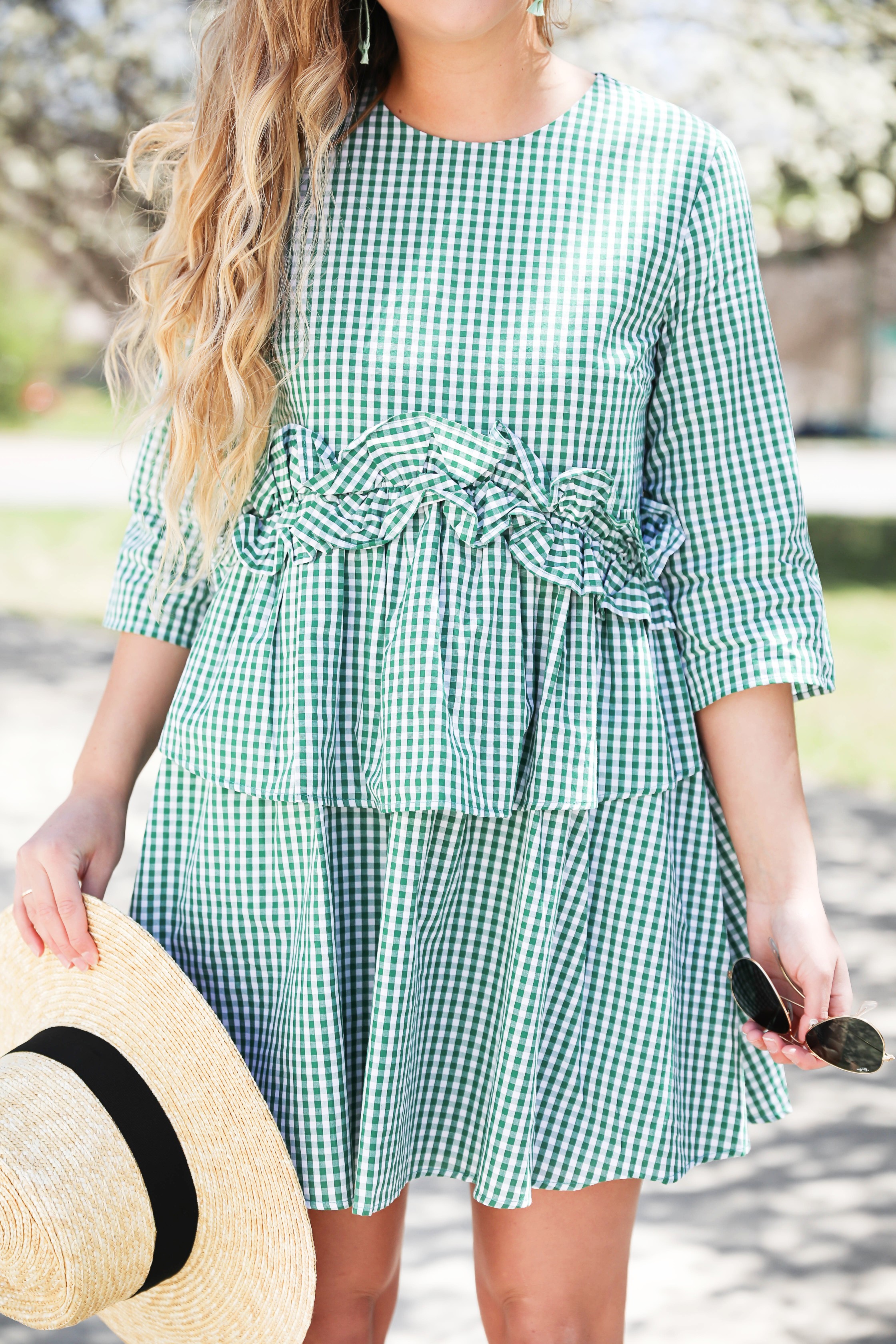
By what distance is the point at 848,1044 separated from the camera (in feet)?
4.33

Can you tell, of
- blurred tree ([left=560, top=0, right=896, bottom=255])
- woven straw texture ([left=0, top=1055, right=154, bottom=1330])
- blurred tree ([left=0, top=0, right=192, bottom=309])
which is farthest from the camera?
blurred tree ([left=560, top=0, right=896, bottom=255])

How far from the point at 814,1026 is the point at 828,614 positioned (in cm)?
905

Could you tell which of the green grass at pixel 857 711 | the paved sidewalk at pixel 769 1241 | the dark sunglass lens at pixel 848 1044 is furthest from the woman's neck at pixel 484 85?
the green grass at pixel 857 711

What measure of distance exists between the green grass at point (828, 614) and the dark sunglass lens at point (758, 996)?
5018mm

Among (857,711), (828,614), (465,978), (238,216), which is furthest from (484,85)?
(828,614)

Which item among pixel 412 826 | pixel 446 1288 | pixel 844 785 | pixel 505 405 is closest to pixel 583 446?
pixel 505 405

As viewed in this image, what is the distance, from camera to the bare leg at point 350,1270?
4.81 ft

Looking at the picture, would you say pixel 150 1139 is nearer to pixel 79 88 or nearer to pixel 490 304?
pixel 490 304

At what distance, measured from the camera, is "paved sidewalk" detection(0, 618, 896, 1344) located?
2.58 metres

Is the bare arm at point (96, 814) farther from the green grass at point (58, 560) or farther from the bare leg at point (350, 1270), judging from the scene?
the green grass at point (58, 560)

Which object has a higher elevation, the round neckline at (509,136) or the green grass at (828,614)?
the round neckline at (509,136)

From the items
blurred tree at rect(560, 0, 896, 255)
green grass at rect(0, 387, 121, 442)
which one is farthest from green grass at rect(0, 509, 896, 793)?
green grass at rect(0, 387, 121, 442)

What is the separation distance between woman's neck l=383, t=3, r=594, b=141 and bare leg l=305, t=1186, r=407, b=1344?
1188 millimetres

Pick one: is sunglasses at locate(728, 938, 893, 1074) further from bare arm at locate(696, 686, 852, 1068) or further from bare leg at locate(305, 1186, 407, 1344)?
bare leg at locate(305, 1186, 407, 1344)
